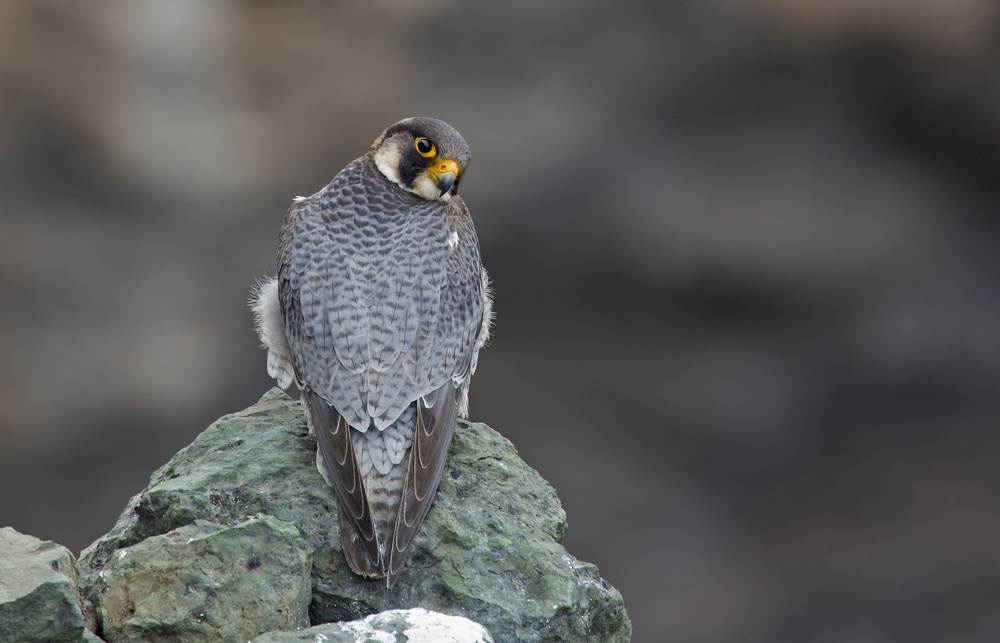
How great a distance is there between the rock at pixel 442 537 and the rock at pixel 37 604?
278mm

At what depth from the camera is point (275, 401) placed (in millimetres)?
3648

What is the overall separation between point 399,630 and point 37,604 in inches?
31.3

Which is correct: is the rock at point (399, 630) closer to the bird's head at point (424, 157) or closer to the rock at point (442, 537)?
the rock at point (442, 537)

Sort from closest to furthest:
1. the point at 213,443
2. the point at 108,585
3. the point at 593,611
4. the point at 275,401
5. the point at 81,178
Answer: the point at 108,585 < the point at 593,611 < the point at 213,443 < the point at 275,401 < the point at 81,178

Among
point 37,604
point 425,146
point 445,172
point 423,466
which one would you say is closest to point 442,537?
point 423,466

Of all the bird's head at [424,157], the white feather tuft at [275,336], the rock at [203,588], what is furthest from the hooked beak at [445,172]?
the rock at [203,588]

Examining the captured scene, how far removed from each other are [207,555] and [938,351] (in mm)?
6102

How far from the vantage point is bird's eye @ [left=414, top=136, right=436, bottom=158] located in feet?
11.7

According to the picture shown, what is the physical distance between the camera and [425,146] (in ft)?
11.7

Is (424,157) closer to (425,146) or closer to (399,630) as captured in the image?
(425,146)

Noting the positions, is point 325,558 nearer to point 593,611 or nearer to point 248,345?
point 593,611

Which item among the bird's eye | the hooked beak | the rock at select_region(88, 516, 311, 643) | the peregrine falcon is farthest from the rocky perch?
the bird's eye

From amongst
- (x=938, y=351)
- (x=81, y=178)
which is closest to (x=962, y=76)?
(x=938, y=351)

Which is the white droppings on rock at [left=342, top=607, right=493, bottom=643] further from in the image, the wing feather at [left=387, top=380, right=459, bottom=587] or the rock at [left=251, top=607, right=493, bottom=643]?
the wing feather at [left=387, top=380, right=459, bottom=587]
